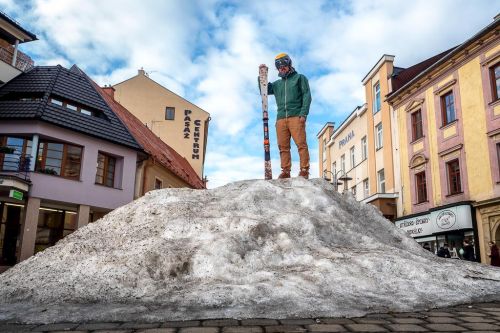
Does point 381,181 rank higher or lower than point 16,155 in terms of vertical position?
higher

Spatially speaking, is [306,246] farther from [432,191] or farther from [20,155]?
[432,191]

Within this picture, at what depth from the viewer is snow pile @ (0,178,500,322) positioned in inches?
150

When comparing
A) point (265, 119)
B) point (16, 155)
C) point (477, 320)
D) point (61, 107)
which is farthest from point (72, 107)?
point (477, 320)

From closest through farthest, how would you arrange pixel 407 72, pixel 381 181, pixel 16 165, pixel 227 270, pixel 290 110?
pixel 227 270 < pixel 290 110 < pixel 16 165 < pixel 407 72 < pixel 381 181

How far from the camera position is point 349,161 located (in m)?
28.2

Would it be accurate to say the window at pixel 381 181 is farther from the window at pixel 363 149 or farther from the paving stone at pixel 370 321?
the paving stone at pixel 370 321

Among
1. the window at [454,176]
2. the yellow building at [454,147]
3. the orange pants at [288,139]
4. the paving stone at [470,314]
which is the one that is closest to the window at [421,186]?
the yellow building at [454,147]

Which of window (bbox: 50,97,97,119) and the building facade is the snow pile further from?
the building facade

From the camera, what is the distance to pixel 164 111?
103ft

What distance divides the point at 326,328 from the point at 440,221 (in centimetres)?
1607

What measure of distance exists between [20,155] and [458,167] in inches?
662

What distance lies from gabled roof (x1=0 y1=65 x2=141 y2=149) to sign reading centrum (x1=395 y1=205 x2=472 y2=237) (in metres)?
12.6

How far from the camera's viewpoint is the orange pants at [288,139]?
27.2ft

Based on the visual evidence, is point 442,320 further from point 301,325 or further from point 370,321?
point 301,325
